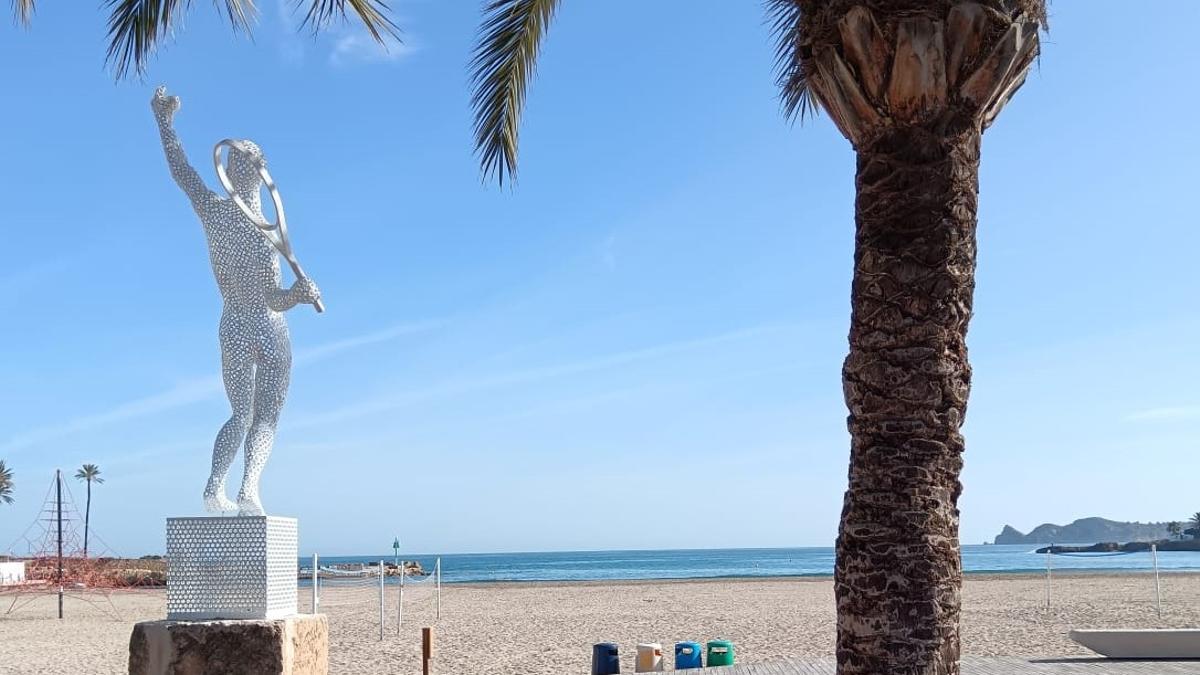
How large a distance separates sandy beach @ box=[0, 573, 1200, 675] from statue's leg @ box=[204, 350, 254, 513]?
618cm

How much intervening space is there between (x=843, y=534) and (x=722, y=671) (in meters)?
6.13

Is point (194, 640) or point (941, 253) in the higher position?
point (941, 253)

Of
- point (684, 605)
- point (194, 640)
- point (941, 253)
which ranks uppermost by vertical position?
point (941, 253)

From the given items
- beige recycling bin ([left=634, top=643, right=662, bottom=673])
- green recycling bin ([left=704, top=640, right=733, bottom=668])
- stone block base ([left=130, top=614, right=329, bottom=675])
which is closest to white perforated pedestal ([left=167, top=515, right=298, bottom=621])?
stone block base ([left=130, top=614, right=329, bottom=675])

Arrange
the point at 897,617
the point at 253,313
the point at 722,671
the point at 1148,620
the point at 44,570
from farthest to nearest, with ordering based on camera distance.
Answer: the point at 44,570 → the point at 1148,620 → the point at 722,671 → the point at 253,313 → the point at 897,617

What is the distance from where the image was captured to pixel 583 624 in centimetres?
2036

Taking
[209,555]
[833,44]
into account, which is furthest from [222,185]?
[833,44]

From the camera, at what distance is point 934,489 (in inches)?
167

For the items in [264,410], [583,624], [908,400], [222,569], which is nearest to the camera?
[908,400]

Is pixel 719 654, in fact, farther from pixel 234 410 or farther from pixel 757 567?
pixel 757 567

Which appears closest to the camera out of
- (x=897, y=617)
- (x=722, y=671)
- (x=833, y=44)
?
(x=897, y=617)

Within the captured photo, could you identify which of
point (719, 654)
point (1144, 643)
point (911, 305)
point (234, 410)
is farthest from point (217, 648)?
point (1144, 643)

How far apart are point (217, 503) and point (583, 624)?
44.9ft

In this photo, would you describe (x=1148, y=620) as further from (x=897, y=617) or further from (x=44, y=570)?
(x=44, y=570)
